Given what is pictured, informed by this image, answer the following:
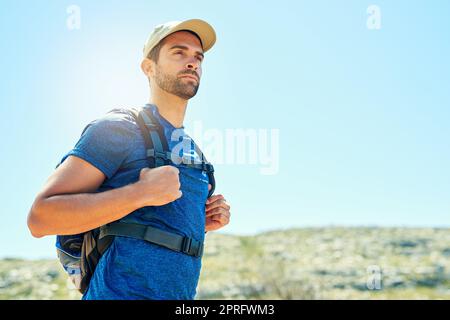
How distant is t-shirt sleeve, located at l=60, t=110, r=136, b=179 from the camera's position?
365 cm

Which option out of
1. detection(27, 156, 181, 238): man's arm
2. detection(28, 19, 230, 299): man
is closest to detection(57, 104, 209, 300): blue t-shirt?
detection(28, 19, 230, 299): man

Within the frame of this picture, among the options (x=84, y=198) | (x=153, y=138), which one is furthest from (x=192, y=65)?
(x=84, y=198)

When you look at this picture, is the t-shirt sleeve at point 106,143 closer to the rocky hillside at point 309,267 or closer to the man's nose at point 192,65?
the man's nose at point 192,65

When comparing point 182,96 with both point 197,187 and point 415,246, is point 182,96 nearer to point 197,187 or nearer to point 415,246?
point 197,187

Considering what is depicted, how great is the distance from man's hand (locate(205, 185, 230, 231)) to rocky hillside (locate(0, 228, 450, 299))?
69.2 m

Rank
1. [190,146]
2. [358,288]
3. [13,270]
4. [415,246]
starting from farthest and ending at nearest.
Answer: [415,246], [13,270], [358,288], [190,146]

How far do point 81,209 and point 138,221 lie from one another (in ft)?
1.41

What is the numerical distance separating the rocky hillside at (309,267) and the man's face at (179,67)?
69520mm

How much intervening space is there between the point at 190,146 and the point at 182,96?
0.45 metres

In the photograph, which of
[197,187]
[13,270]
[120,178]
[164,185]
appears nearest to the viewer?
[164,185]

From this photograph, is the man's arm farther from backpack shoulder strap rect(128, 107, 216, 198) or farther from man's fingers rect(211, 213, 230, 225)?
man's fingers rect(211, 213, 230, 225)

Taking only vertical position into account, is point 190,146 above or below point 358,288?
above
